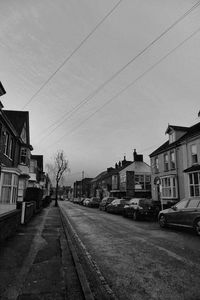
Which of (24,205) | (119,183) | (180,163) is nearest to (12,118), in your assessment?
(24,205)

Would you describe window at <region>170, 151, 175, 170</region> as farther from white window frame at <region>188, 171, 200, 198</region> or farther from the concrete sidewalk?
the concrete sidewalk

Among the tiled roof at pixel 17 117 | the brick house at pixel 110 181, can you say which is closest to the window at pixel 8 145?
the tiled roof at pixel 17 117

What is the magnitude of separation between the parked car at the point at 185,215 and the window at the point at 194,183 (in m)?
9.77

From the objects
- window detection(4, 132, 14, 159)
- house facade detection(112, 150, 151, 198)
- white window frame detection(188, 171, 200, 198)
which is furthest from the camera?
house facade detection(112, 150, 151, 198)

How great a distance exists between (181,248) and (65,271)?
4442mm

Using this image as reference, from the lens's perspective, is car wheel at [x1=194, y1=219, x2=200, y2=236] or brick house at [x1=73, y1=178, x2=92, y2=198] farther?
brick house at [x1=73, y1=178, x2=92, y2=198]

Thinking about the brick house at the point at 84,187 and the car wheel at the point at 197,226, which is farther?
the brick house at the point at 84,187

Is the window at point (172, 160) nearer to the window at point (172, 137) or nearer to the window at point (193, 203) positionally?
the window at point (172, 137)

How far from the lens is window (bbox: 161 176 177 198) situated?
26.3m

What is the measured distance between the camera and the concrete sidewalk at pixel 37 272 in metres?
4.52

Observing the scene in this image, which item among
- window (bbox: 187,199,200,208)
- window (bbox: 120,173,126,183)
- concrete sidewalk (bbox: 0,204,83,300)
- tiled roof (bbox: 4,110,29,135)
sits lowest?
concrete sidewalk (bbox: 0,204,83,300)

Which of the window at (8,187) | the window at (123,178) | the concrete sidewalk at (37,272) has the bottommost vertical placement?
the concrete sidewalk at (37,272)

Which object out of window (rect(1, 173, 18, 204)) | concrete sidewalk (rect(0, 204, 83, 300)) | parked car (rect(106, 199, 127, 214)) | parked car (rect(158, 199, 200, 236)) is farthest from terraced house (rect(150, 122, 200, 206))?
concrete sidewalk (rect(0, 204, 83, 300))

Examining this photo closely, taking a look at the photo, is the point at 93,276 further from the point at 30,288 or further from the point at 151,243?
the point at 151,243
